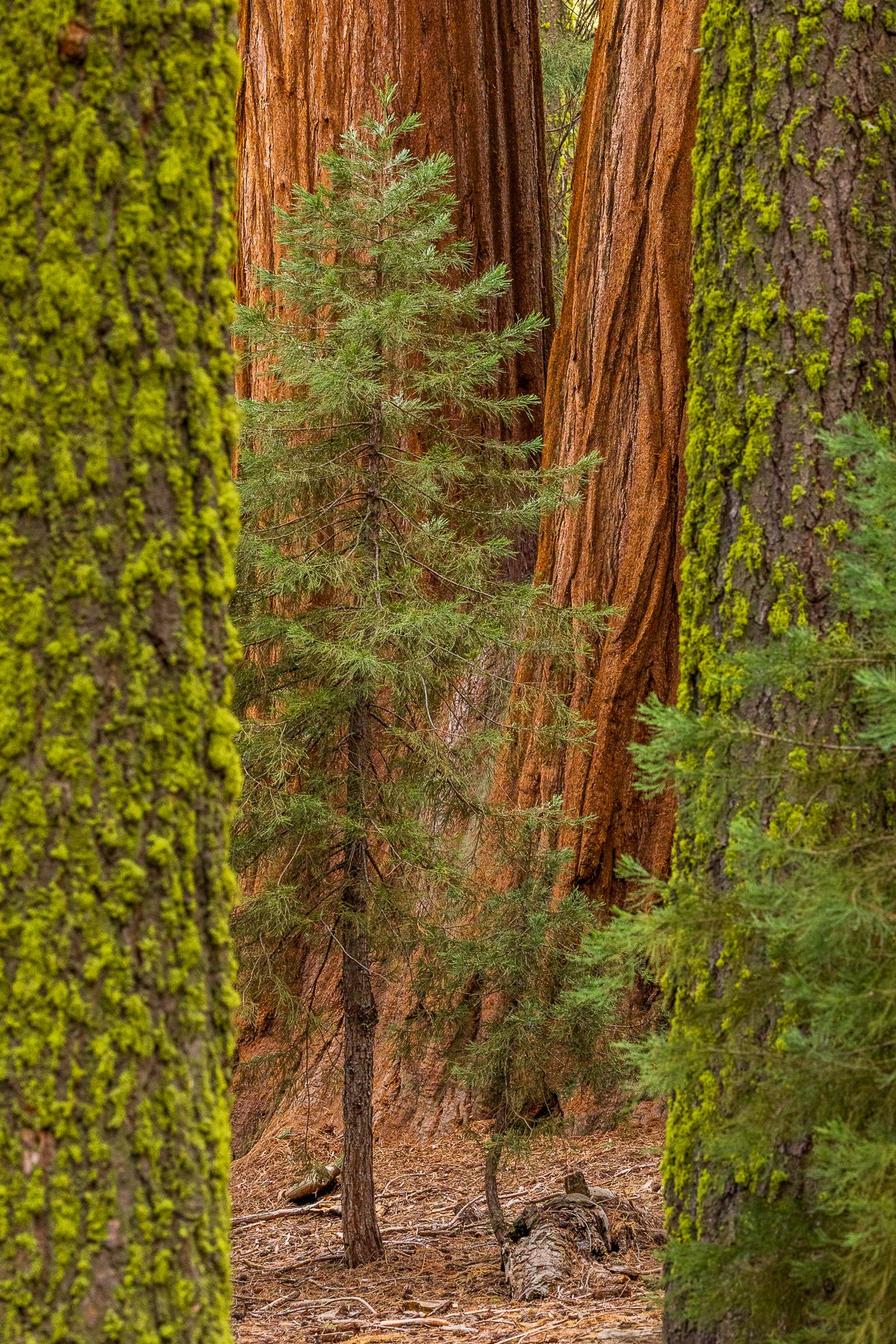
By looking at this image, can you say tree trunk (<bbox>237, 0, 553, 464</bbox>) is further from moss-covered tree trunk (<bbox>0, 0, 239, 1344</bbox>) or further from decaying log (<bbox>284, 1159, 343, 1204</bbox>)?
moss-covered tree trunk (<bbox>0, 0, 239, 1344</bbox>)

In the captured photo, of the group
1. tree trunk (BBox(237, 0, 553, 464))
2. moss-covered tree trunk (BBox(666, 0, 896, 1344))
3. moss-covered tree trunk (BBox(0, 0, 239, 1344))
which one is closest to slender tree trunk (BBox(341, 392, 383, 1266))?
moss-covered tree trunk (BBox(666, 0, 896, 1344))

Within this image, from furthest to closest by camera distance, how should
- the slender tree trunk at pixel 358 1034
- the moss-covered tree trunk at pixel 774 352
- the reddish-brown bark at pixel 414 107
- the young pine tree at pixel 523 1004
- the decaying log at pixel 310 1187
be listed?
the reddish-brown bark at pixel 414 107 < the decaying log at pixel 310 1187 < the slender tree trunk at pixel 358 1034 < the young pine tree at pixel 523 1004 < the moss-covered tree trunk at pixel 774 352

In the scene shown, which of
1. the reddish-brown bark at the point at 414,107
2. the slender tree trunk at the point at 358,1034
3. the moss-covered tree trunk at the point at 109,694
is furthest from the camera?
the reddish-brown bark at the point at 414,107

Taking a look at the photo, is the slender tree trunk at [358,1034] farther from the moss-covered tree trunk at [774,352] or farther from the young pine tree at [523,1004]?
the moss-covered tree trunk at [774,352]

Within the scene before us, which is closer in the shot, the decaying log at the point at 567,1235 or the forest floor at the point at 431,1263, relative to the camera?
the forest floor at the point at 431,1263

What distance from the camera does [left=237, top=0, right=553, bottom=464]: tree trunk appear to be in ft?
29.5

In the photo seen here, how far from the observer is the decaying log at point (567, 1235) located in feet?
16.8

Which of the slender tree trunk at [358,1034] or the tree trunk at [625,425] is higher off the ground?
the tree trunk at [625,425]

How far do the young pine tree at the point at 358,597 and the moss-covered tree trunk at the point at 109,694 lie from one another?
3.00 metres

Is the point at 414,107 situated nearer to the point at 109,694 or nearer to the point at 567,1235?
the point at 567,1235

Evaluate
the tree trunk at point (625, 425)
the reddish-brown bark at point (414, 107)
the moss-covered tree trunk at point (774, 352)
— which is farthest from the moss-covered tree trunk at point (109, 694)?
the reddish-brown bark at point (414, 107)

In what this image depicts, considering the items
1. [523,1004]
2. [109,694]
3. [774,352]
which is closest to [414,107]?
[774,352]

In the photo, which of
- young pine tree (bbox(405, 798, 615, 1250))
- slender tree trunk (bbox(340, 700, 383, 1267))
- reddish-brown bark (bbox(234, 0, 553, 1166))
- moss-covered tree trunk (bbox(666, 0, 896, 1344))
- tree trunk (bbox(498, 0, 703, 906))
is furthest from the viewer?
reddish-brown bark (bbox(234, 0, 553, 1166))

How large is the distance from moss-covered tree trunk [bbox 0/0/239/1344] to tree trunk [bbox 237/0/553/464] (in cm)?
644
